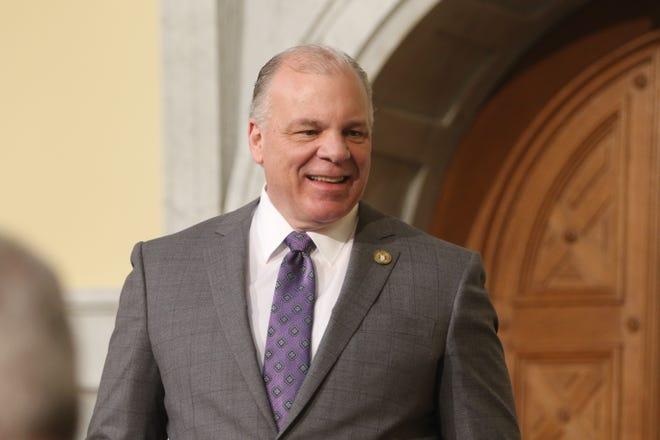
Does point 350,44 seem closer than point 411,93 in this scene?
Yes

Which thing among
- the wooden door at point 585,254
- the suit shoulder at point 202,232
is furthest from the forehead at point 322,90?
the wooden door at point 585,254

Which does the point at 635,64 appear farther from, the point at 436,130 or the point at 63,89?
the point at 63,89

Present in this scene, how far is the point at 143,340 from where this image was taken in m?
2.00

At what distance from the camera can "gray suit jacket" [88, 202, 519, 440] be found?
1876 millimetres

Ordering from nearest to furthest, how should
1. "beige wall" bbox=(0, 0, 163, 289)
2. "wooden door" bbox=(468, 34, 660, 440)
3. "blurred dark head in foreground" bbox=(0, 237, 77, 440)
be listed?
"blurred dark head in foreground" bbox=(0, 237, 77, 440)
"wooden door" bbox=(468, 34, 660, 440)
"beige wall" bbox=(0, 0, 163, 289)

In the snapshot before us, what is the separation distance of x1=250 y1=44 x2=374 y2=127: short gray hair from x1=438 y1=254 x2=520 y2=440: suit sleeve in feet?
1.14

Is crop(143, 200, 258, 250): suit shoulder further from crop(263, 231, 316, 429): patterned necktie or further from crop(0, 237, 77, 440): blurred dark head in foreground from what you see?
crop(0, 237, 77, 440): blurred dark head in foreground

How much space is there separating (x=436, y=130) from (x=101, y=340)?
47.4 inches

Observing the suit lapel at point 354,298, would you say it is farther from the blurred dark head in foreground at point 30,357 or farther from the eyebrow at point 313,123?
the blurred dark head in foreground at point 30,357

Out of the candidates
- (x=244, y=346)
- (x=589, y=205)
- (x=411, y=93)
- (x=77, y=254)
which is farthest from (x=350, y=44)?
(x=244, y=346)

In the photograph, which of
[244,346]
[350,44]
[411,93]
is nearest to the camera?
[244,346]

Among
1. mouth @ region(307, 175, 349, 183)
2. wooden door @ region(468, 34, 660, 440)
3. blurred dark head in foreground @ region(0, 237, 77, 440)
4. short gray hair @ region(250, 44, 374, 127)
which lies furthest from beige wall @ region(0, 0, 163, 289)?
blurred dark head in foreground @ region(0, 237, 77, 440)

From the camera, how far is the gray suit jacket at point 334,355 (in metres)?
1.88

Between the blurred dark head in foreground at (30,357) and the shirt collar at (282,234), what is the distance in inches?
56.4
